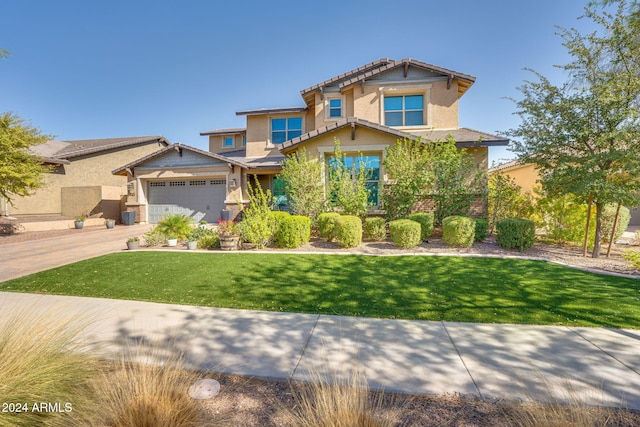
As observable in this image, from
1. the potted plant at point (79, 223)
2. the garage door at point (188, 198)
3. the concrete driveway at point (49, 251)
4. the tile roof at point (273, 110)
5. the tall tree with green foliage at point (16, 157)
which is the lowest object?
the concrete driveway at point (49, 251)

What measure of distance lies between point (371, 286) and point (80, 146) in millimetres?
29223

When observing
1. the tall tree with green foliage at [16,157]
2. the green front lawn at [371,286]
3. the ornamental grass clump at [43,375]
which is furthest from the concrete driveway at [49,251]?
the ornamental grass clump at [43,375]

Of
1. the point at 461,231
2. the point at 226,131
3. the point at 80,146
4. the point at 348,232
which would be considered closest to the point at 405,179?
the point at 461,231

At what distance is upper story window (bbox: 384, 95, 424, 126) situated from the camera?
14.8m

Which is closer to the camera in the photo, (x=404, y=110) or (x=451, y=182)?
(x=451, y=182)

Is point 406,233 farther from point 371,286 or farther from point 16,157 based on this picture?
point 16,157

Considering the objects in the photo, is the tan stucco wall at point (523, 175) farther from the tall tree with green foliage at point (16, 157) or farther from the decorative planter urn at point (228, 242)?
the tall tree with green foliage at point (16, 157)

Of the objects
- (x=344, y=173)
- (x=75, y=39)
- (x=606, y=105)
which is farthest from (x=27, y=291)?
(x=606, y=105)

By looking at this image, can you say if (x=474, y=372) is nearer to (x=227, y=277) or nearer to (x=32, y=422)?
(x=32, y=422)

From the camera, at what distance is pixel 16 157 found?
42.2ft

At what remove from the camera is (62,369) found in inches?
95.0

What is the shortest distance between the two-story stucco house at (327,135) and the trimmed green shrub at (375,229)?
2.19m

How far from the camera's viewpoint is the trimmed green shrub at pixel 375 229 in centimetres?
1002

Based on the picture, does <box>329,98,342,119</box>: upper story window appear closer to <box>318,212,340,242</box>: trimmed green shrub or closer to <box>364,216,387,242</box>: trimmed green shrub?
<box>318,212,340,242</box>: trimmed green shrub
